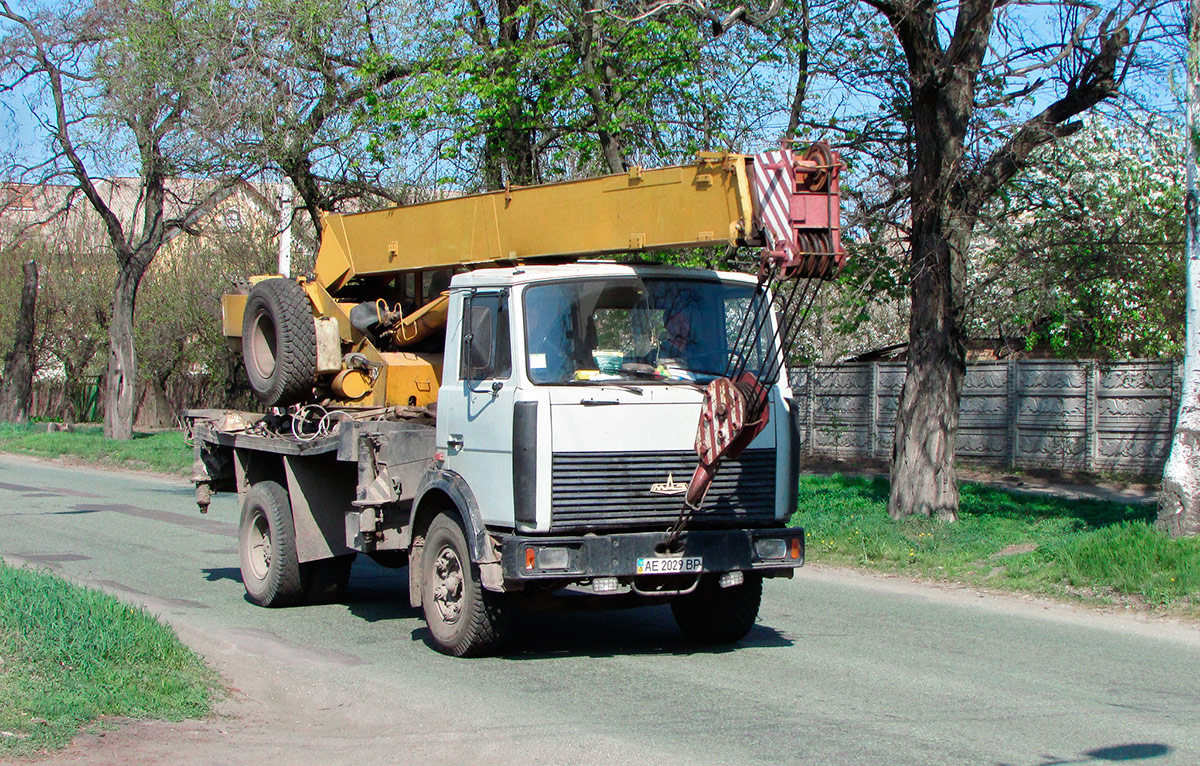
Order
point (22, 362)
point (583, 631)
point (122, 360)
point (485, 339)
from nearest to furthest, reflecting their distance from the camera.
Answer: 1. point (485, 339)
2. point (583, 631)
3. point (122, 360)
4. point (22, 362)

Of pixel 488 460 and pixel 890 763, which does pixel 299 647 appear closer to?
pixel 488 460

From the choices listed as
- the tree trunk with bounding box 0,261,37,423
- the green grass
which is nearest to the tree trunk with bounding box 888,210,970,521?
the green grass

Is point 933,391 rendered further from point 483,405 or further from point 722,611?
point 483,405

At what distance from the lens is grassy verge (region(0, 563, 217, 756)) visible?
5.85 m

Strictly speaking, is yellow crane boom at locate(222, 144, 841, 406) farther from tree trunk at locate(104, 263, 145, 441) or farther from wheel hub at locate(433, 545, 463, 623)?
tree trunk at locate(104, 263, 145, 441)

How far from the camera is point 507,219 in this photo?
869 cm

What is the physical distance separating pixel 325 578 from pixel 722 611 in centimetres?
365

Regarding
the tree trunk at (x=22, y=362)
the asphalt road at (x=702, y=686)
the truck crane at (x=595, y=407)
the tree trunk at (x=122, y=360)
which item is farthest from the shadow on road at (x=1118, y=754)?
the tree trunk at (x=22, y=362)

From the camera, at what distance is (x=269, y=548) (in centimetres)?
1034

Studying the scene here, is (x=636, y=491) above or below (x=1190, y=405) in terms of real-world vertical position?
below

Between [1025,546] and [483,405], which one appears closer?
[483,405]

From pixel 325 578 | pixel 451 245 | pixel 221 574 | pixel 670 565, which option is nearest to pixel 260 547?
pixel 325 578

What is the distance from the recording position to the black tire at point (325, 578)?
10203 millimetres

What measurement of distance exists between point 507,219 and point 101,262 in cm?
3556
